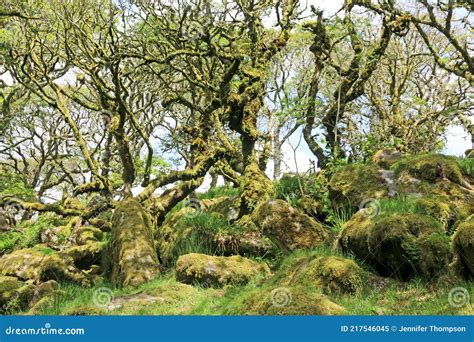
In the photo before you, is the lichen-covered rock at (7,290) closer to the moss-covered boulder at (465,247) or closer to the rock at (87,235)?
the rock at (87,235)

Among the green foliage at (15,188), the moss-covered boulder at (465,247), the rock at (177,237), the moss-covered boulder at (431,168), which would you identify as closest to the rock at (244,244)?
the rock at (177,237)

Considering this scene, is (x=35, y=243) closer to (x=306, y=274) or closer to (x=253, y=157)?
(x=253, y=157)

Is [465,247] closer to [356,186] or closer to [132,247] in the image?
[356,186]

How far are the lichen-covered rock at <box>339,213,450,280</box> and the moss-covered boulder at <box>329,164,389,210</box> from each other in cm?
228

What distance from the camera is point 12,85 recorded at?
2461 cm

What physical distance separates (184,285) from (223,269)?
914 millimetres

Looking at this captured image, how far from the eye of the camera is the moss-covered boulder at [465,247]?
23.4 feet

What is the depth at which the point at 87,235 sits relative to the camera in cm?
1594

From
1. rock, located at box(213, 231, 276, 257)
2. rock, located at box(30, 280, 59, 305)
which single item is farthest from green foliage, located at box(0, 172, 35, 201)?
rock, located at box(213, 231, 276, 257)

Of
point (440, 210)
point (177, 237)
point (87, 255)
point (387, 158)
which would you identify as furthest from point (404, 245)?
point (87, 255)

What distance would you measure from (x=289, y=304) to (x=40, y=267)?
376 inches

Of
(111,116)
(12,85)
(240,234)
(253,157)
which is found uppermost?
(12,85)

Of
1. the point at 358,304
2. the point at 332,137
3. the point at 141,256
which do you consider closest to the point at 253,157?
the point at 332,137

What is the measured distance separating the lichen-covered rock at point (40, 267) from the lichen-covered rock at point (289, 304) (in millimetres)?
6889
